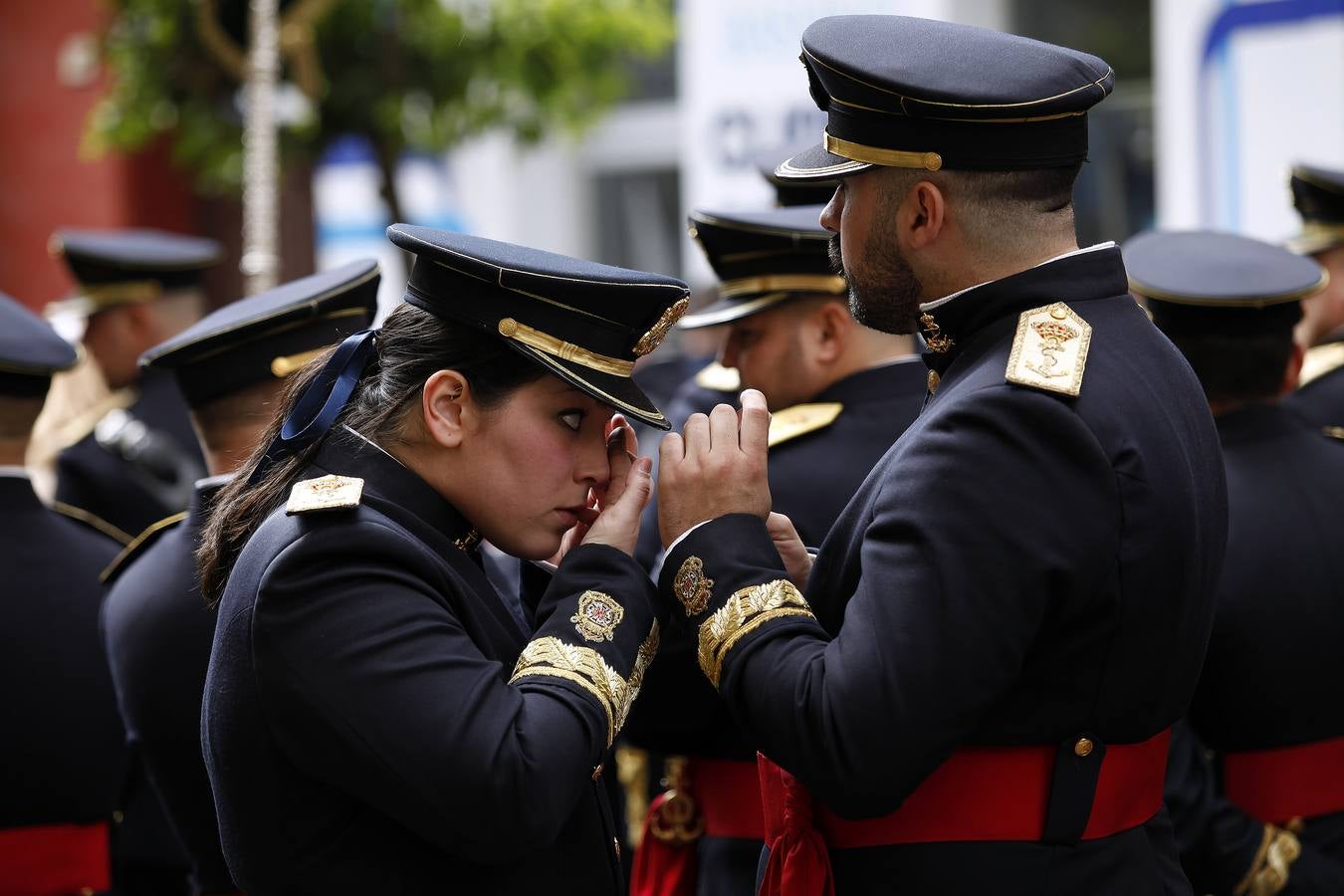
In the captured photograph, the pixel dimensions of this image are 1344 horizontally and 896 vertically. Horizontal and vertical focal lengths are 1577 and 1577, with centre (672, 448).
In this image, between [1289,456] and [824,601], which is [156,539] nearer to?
[824,601]

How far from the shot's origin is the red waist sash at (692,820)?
126 inches

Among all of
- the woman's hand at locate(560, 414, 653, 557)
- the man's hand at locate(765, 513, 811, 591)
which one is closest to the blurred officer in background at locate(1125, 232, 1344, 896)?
the man's hand at locate(765, 513, 811, 591)

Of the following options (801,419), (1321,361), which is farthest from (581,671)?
(1321,361)

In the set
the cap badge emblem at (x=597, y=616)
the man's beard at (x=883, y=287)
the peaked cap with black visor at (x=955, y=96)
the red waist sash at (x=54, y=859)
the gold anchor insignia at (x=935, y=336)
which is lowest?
the red waist sash at (x=54, y=859)

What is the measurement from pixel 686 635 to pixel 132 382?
3.91 meters

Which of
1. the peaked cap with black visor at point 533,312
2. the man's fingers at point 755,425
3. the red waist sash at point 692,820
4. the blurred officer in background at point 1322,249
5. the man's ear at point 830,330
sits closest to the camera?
the peaked cap with black visor at point 533,312

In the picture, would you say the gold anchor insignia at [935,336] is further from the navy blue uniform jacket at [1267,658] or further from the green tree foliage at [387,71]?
the green tree foliage at [387,71]

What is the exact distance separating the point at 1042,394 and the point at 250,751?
116cm

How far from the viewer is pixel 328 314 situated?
3.26m

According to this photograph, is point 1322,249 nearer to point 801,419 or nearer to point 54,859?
point 801,419

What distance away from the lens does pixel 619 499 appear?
7.68 ft

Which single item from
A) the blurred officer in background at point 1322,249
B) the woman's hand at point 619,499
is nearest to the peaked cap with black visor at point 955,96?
the woman's hand at point 619,499

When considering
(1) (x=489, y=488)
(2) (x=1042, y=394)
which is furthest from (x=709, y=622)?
(2) (x=1042, y=394)

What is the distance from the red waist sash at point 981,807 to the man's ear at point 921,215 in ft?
2.36
